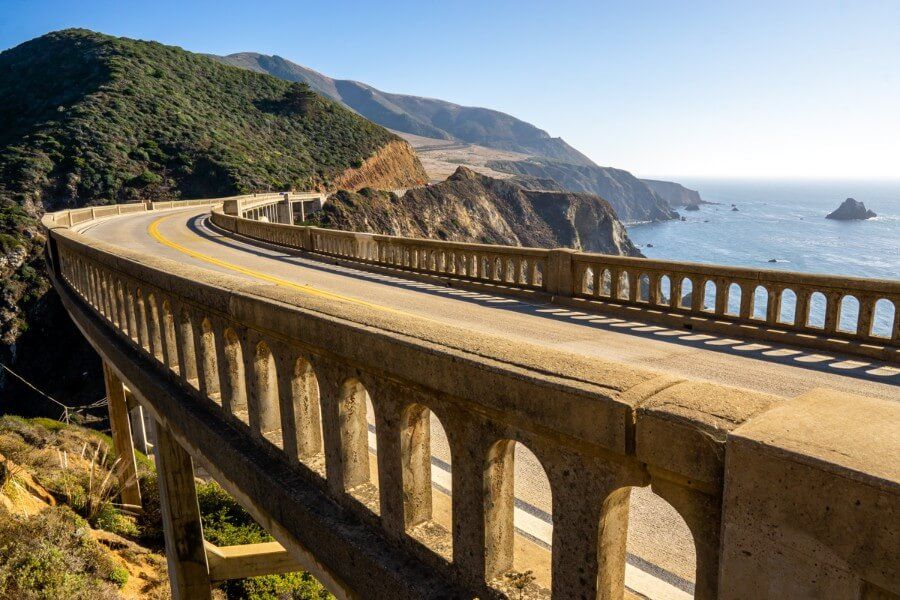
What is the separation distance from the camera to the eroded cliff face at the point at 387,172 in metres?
79.2

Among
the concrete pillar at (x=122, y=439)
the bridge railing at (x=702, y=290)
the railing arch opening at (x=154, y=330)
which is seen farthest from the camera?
the concrete pillar at (x=122, y=439)

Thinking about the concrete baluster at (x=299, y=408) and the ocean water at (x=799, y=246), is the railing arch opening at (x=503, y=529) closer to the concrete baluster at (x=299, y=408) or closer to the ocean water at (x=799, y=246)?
the concrete baluster at (x=299, y=408)

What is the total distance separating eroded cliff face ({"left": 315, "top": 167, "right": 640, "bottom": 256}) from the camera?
72.3m

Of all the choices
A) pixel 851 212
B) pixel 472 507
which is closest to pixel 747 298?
pixel 472 507

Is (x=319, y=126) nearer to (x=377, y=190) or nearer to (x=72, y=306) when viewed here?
(x=377, y=190)

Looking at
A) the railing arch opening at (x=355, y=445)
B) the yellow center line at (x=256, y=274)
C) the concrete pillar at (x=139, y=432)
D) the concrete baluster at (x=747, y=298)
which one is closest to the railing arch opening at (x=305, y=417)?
the railing arch opening at (x=355, y=445)

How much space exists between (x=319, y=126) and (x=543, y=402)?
92755 mm

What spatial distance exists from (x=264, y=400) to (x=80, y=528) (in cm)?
1080

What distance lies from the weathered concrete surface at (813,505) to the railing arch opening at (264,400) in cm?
316

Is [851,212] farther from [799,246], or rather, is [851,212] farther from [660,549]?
[660,549]

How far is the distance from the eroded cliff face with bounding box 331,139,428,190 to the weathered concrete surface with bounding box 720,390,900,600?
7680 cm

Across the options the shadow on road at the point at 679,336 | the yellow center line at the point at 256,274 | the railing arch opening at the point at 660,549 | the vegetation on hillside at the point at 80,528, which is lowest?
the vegetation on hillside at the point at 80,528

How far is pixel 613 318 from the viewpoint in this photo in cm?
961

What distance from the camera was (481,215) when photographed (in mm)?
92438
